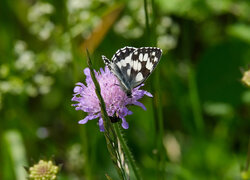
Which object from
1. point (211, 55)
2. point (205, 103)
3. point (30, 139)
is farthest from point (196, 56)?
point (30, 139)

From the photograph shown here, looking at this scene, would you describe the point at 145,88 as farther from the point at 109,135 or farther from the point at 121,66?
the point at 109,135

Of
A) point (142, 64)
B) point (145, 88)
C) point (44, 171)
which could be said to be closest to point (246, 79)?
point (142, 64)

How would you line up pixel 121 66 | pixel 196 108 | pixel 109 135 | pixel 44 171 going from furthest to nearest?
pixel 196 108 → pixel 44 171 → pixel 121 66 → pixel 109 135

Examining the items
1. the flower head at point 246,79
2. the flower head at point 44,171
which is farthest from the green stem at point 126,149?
the flower head at point 246,79

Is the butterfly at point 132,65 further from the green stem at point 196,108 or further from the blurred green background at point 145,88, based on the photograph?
the green stem at point 196,108

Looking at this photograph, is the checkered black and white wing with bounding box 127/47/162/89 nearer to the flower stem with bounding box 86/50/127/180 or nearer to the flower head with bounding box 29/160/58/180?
the flower stem with bounding box 86/50/127/180

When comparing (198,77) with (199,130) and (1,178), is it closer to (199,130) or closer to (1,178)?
(199,130)
